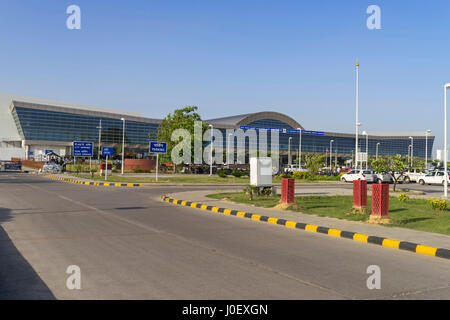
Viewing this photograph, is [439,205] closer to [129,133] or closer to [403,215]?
[403,215]

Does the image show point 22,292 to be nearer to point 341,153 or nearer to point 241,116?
point 241,116

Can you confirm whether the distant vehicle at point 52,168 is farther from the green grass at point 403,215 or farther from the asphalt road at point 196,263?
the asphalt road at point 196,263

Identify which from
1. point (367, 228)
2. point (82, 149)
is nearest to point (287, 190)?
point (367, 228)

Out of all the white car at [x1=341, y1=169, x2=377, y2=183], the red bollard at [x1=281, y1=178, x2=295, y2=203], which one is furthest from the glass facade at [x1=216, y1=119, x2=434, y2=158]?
the red bollard at [x1=281, y1=178, x2=295, y2=203]

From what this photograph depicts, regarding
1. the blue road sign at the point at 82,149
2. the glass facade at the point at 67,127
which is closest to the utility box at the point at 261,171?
the blue road sign at the point at 82,149

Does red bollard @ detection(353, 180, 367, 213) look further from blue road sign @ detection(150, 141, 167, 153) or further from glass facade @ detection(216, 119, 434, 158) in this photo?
glass facade @ detection(216, 119, 434, 158)

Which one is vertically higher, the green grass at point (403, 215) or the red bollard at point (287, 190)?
the red bollard at point (287, 190)

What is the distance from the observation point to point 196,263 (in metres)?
6.90

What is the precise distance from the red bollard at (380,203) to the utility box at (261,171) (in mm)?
6689

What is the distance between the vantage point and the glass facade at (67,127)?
87.6 m

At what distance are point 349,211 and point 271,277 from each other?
887cm

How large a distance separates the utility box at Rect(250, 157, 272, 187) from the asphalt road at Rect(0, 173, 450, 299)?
6.52m

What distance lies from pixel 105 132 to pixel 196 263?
9606cm

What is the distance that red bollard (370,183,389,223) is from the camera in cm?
1195
